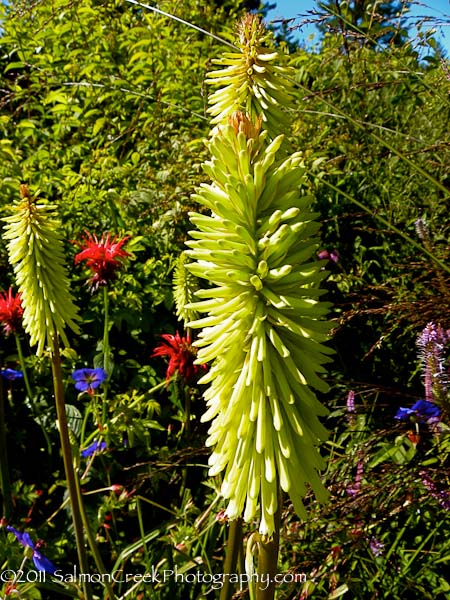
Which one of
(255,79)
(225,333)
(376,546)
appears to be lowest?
(376,546)

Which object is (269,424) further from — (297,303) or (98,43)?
(98,43)

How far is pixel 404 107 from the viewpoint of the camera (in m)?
5.00

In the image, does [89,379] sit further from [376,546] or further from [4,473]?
[376,546]

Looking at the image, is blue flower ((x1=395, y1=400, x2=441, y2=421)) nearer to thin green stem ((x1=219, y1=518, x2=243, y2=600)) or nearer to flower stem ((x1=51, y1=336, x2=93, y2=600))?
thin green stem ((x1=219, y1=518, x2=243, y2=600))

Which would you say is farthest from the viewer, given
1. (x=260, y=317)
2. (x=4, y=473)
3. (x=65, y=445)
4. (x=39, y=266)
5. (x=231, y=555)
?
(x=4, y=473)

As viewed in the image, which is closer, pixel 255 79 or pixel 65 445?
pixel 255 79

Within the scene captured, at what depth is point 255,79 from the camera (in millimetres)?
1482

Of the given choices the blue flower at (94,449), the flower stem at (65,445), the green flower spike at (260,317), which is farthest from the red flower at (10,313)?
the green flower spike at (260,317)

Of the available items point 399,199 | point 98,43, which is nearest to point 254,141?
point 399,199

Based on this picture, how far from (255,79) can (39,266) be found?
0.95 metres

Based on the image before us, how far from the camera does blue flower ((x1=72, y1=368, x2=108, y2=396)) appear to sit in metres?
2.76

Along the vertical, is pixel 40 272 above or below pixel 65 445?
above

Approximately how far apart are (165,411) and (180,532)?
98 cm

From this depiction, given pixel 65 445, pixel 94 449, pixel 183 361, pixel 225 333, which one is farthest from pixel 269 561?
pixel 94 449
